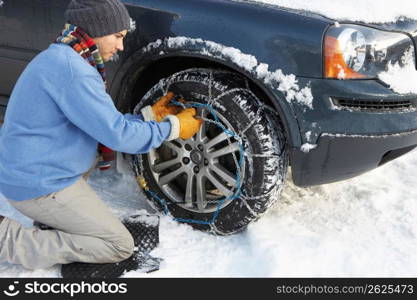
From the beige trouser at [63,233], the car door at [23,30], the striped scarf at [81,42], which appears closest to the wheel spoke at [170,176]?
the beige trouser at [63,233]

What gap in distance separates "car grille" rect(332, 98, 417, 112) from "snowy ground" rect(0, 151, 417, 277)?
2.51 feet

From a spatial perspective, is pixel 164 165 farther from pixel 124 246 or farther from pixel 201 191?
pixel 124 246

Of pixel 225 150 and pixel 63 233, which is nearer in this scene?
pixel 63 233

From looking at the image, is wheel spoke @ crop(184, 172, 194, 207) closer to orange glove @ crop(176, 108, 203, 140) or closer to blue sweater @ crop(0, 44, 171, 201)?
orange glove @ crop(176, 108, 203, 140)

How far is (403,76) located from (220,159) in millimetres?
1061

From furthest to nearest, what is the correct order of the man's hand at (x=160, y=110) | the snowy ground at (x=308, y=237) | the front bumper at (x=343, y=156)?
1. the man's hand at (x=160, y=110)
2. the snowy ground at (x=308, y=237)
3. the front bumper at (x=343, y=156)

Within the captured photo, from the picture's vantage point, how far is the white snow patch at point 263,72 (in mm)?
2223

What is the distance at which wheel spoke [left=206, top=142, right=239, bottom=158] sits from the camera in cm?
248

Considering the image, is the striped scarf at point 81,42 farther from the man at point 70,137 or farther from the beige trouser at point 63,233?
the beige trouser at point 63,233

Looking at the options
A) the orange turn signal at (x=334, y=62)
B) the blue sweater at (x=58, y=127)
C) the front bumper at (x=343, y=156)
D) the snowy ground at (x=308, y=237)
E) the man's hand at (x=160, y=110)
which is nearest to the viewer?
the blue sweater at (x=58, y=127)

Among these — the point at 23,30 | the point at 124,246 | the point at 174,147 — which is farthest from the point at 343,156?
the point at 23,30

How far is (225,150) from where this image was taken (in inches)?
98.6

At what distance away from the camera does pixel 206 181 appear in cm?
268

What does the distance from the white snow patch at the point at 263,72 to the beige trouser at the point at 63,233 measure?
0.95 metres
